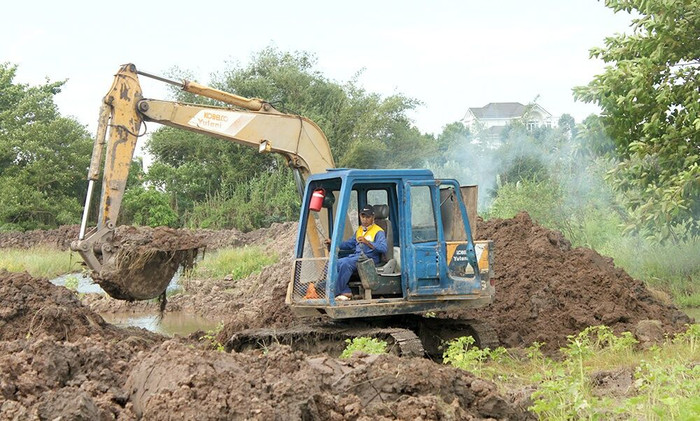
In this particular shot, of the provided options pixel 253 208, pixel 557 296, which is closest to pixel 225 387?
pixel 557 296

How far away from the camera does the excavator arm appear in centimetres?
1147

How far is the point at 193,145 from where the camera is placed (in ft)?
129

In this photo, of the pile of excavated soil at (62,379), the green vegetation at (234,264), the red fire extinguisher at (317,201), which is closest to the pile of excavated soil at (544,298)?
the red fire extinguisher at (317,201)

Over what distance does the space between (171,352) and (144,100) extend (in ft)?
20.3

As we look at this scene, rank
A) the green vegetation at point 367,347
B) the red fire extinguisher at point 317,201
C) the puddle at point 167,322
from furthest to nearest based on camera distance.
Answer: the puddle at point 167,322 → the red fire extinguisher at point 317,201 → the green vegetation at point 367,347

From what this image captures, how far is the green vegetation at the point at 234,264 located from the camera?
21.6m

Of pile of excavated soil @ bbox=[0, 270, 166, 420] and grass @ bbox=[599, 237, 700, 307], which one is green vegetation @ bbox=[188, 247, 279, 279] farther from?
pile of excavated soil @ bbox=[0, 270, 166, 420]

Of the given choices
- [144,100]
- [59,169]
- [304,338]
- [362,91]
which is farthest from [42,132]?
[304,338]

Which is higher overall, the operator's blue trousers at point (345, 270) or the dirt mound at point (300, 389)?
the operator's blue trousers at point (345, 270)

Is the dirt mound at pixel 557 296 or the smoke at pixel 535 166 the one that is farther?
the smoke at pixel 535 166

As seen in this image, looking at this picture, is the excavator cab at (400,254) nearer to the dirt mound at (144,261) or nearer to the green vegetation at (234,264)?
the dirt mound at (144,261)

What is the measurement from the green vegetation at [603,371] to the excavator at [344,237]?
0.93 m

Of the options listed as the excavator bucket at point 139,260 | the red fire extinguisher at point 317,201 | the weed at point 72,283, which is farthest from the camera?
the weed at point 72,283

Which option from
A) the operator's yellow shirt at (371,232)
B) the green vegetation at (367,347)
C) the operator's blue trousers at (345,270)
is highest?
the operator's yellow shirt at (371,232)
